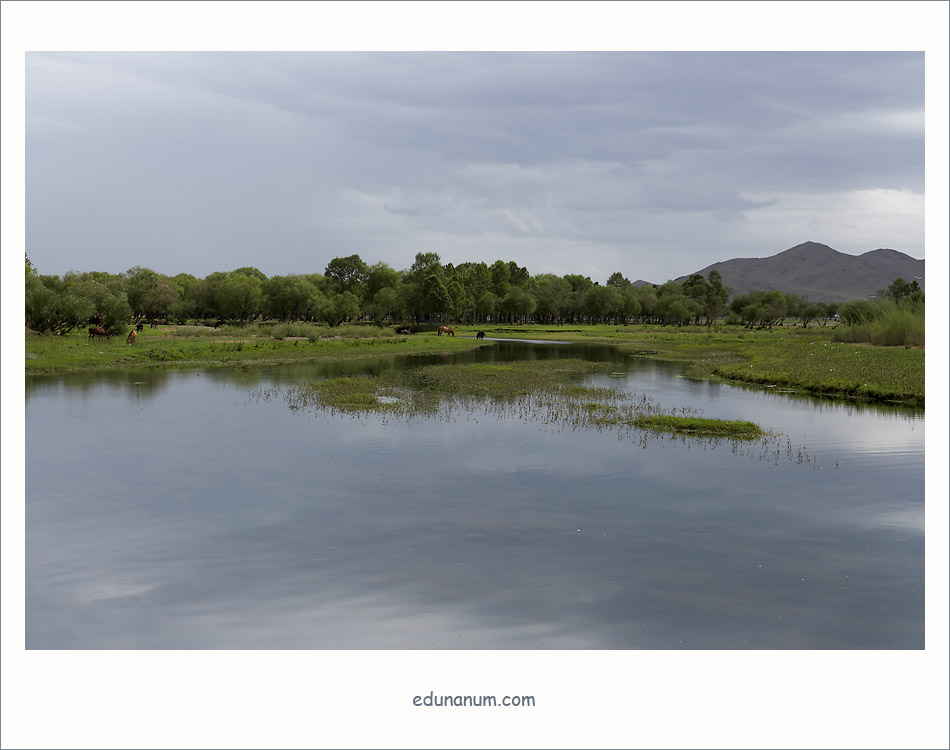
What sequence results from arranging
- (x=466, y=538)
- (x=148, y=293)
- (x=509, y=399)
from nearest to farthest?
(x=466, y=538)
(x=509, y=399)
(x=148, y=293)

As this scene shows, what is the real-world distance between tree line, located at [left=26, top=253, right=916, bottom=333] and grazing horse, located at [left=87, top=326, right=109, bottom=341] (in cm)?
88

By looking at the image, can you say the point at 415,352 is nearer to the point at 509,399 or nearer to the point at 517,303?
the point at 509,399

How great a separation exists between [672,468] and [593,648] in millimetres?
10489

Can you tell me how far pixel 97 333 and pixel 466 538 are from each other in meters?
46.6

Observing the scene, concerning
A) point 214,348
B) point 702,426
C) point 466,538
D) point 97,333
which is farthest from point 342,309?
point 466,538

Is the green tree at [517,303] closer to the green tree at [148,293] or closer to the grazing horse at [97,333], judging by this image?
the green tree at [148,293]

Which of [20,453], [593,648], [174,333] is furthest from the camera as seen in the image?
[174,333]

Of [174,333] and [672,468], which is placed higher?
[174,333]

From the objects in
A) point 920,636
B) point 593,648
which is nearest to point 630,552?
point 593,648

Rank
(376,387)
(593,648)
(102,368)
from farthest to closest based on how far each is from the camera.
A: (102,368) < (376,387) < (593,648)

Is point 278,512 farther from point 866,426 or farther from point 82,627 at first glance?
point 866,426

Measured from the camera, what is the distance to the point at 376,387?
35.7m

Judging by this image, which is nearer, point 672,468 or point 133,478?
point 133,478

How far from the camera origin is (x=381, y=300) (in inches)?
4092
